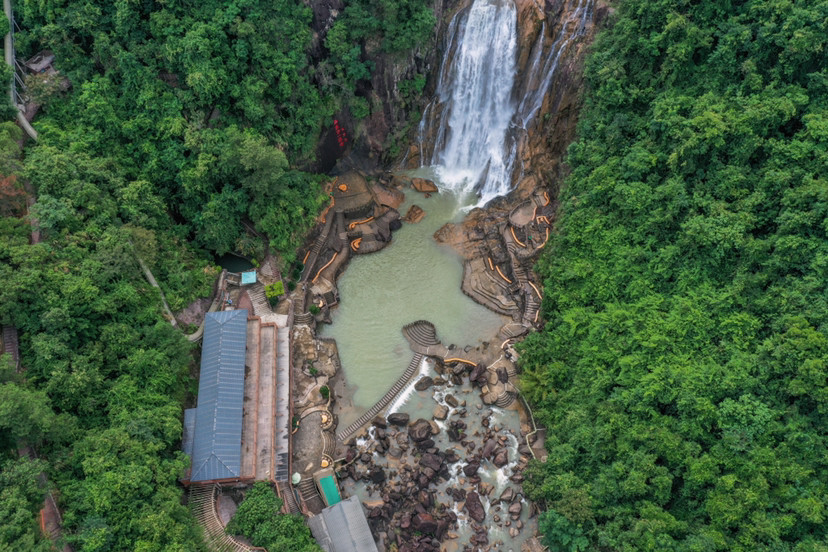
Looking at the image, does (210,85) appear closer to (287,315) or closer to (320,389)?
(287,315)

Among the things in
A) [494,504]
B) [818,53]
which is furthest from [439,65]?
[494,504]

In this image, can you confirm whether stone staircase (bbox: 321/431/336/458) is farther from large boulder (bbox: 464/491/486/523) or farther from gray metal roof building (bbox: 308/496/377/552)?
large boulder (bbox: 464/491/486/523)

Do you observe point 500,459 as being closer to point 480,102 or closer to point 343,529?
point 343,529

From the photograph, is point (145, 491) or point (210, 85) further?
point (210, 85)

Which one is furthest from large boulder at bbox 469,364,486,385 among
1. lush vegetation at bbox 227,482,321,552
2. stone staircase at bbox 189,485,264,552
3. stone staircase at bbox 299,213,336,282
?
stone staircase at bbox 189,485,264,552

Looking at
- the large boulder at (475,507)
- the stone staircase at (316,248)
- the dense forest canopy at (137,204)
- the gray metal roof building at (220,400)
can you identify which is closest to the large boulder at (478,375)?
the large boulder at (475,507)

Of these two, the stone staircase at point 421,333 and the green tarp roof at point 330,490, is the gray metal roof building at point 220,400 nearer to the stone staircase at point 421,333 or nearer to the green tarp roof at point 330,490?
the green tarp roof at point 330,490
